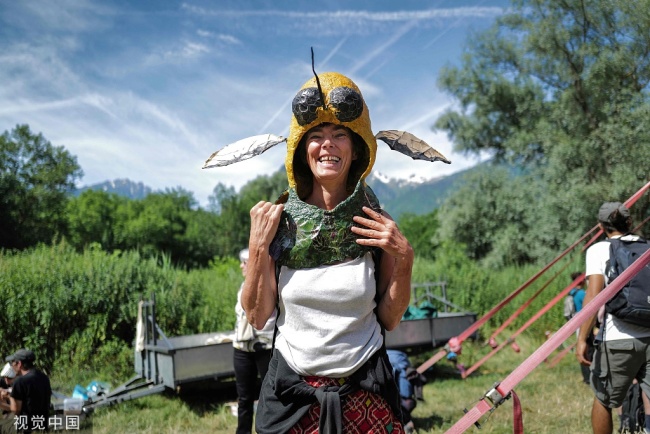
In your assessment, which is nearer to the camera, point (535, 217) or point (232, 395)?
point (232, 395)

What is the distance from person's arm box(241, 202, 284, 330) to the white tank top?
61 millimetres

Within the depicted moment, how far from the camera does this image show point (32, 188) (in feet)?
107

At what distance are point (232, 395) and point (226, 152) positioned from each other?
612 centimetres

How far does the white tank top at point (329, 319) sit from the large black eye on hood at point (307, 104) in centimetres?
56

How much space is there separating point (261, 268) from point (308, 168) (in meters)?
0.49

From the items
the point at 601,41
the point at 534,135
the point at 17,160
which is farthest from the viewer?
the point at 17,160

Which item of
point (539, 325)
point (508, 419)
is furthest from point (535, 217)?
point (508, 419)

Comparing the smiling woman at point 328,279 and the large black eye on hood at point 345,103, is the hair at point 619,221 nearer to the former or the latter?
the smiling woman at point 328,279

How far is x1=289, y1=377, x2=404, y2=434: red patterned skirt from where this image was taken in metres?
1.82

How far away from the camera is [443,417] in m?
6.04

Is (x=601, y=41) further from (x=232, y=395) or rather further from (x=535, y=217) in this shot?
(x=232, y=395)

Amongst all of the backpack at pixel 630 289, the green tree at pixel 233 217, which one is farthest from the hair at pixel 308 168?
the green tree at pixel 233 217

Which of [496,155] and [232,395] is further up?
[496,155]

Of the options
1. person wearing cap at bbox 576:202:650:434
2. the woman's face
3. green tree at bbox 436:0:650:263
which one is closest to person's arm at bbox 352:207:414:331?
the woman's face
